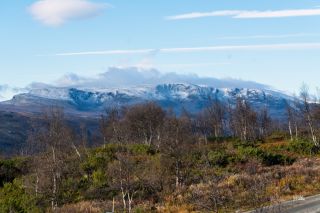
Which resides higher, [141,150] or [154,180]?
[154,180]

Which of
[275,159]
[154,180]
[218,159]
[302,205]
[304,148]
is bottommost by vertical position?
[304,148]

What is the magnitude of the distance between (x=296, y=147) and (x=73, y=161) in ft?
117

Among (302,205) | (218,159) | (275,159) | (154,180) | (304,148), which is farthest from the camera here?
(304,148)

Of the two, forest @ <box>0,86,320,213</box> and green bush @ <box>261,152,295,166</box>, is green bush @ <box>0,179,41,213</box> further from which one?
green bush @ <box>261,152,295,166</box>

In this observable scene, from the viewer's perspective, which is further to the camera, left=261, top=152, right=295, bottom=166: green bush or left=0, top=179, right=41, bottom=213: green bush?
left=261, top=152, right=295, bottom=166: green bush

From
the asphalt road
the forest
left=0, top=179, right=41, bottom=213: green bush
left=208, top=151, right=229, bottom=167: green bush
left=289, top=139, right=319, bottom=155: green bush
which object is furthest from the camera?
left=289, top=139, right=319, bottom=155: green bush

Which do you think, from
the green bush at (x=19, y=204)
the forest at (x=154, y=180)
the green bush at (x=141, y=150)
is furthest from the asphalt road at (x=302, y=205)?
the green bush at (x=141, y=150)

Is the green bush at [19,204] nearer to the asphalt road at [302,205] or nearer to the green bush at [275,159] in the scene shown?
the asphalt road at [302,205]

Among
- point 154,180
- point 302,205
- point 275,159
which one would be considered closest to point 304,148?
point 275,159

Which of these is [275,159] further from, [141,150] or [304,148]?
[141,150]

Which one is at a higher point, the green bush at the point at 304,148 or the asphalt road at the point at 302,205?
the asphalt road at the point at 302,205

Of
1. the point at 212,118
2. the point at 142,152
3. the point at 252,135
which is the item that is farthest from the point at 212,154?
the point at 212,118

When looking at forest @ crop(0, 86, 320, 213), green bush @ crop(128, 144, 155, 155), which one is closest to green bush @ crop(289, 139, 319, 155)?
forest @ crop(0, 86, 320, 213)

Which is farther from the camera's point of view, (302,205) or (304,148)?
(304,148)
